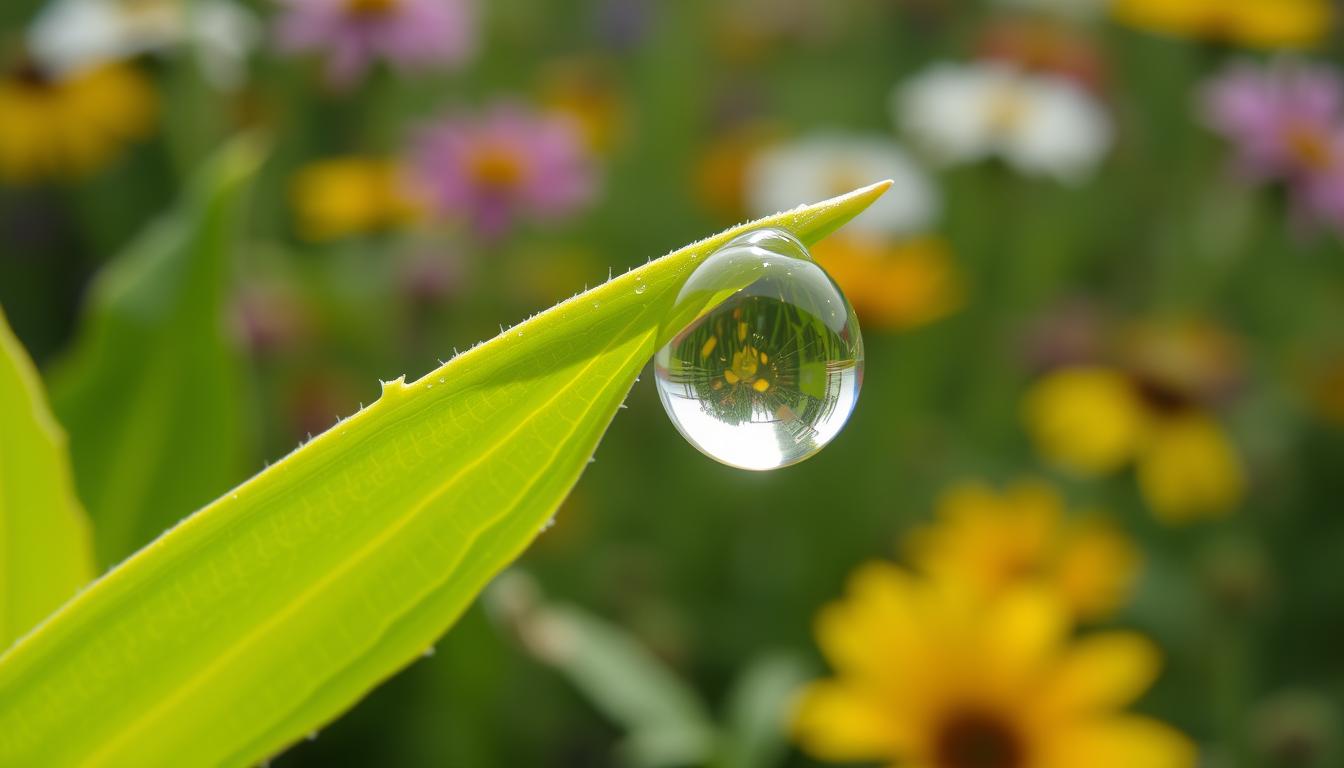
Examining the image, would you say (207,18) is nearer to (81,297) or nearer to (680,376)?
(81,297)

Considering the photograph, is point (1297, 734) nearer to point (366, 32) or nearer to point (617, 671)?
point (617, 671)

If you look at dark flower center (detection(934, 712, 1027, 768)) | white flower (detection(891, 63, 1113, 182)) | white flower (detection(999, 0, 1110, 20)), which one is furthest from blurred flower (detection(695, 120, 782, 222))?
dark flower center (detection(934, 712, 1027, 768))

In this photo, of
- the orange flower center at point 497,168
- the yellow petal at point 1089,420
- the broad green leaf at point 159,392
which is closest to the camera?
the broad green leaf at point 159,392

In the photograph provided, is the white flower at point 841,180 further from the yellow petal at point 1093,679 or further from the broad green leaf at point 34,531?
the broad green leaf at point 34,531

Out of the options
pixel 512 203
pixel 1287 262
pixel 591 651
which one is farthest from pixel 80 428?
pixel 1287 262

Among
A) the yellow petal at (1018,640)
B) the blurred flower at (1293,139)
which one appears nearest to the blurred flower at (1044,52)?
the blurred flower at (1293,139)

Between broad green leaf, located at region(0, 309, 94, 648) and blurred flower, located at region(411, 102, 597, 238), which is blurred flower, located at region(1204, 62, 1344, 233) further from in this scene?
broad green leaf, located at region(0, 309, 94, 648)
